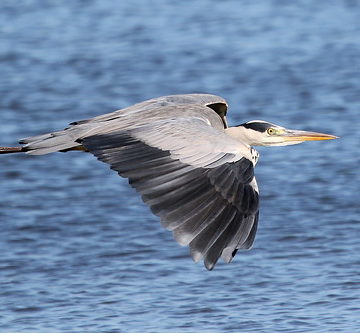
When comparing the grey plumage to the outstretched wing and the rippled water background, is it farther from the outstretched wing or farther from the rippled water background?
the rippled water background

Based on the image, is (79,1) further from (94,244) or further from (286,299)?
(286,299)

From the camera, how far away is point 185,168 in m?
6.09

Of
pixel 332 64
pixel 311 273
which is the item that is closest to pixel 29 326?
pixel 311 273

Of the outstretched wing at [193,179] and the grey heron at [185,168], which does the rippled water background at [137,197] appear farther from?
the outstretched wing at [193,179]

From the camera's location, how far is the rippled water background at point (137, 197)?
7875 millimetres

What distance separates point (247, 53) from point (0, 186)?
519 centimetres

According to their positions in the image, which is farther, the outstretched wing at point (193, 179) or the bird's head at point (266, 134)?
the bird's head at point (266, 134)

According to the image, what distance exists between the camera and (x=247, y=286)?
817 cm

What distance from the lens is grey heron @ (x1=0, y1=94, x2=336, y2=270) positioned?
5633 millimetres

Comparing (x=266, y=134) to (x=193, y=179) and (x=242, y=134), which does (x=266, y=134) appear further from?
(x=193, y=179)

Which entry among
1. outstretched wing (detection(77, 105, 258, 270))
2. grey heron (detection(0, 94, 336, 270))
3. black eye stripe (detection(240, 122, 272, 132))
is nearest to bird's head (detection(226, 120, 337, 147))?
black eye stripe (detection(240, 122, 272, 132))

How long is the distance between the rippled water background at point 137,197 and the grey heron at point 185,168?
139 cm

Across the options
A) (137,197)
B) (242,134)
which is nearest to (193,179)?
(242,134)

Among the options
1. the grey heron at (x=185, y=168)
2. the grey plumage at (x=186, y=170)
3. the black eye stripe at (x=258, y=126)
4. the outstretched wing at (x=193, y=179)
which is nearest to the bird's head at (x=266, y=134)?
the black eye stripe at (x=258, y=126)
